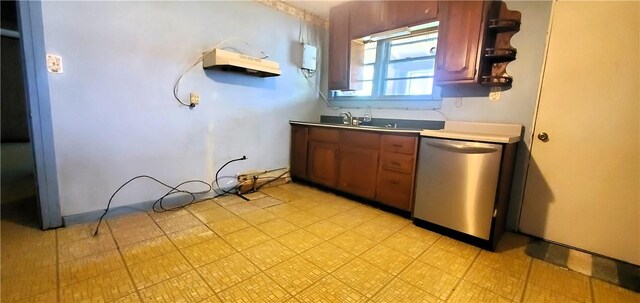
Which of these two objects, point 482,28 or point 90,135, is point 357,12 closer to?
point 482,28

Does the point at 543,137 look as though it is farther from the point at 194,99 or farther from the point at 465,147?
the point at 194,99

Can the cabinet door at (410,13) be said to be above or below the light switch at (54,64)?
above

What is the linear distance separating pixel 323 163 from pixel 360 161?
56 cm

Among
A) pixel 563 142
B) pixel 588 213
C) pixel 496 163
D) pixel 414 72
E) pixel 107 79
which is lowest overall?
pixel 588 213

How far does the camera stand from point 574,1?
197 cm

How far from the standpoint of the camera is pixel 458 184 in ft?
6.80

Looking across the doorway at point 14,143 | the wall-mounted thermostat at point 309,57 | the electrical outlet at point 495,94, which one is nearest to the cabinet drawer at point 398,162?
the electrical outlet at point 495,94

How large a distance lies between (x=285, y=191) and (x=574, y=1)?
3127 mm

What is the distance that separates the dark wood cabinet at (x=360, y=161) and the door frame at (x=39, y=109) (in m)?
2.33

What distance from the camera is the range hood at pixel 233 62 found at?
246cm

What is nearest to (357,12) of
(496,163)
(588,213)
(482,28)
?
(482,28)

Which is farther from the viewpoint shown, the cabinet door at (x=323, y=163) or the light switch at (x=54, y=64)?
the cabinet door at (x=323, y=163)

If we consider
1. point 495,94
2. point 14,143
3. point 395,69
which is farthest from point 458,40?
point 14,143

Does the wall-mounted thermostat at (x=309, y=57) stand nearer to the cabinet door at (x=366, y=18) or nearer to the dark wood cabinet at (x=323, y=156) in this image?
the cabinet door at (x=366, y=18)
